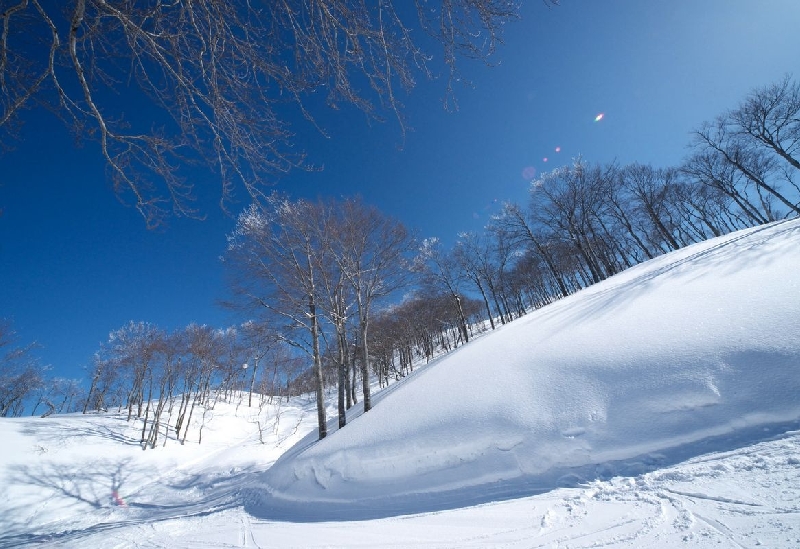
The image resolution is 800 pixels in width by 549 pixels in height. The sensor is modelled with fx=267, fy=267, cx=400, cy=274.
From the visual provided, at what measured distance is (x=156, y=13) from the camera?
2266mm

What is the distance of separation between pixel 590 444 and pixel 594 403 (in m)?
0.53

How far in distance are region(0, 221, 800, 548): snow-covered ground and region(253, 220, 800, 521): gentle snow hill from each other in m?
0.02

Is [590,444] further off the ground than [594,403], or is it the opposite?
[594,403]

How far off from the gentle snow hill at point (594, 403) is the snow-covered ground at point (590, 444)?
19 millimetres

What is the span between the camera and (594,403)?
3297 millimetres

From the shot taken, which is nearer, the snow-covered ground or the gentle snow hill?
the snow-covered ground

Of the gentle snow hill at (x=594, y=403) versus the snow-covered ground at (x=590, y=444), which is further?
the gentle snow hill at (x=594, y=403)

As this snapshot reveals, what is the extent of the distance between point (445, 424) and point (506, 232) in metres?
17.9

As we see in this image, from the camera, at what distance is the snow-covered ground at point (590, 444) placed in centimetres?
217

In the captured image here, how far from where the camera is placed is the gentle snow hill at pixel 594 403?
107 inches

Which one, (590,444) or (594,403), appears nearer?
(590,444)

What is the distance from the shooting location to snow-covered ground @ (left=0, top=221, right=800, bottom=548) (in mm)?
2170

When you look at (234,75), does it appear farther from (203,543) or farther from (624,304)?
(624,304)

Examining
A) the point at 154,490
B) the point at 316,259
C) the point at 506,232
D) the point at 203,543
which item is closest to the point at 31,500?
the point at 154,490
